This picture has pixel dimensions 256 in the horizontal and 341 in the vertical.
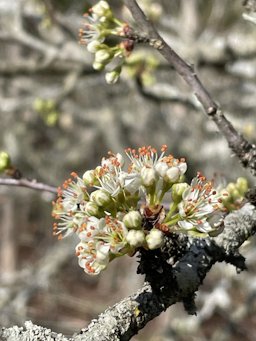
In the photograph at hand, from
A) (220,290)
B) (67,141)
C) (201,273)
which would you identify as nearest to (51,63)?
(220,290)

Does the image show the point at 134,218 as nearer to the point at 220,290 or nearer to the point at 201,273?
the point at 201,273

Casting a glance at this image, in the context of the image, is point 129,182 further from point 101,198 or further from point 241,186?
point 241,186

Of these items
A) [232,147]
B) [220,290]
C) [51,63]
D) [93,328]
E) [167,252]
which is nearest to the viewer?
[93,328]

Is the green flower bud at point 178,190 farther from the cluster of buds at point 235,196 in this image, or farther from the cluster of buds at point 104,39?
the cluster of buds at point 104,39

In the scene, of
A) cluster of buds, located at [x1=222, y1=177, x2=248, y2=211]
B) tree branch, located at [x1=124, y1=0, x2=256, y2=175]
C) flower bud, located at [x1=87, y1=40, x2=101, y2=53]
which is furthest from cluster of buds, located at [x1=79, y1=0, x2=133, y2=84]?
cluster of buds, located at [x1=222, y1=177, x2=248, y2=211]

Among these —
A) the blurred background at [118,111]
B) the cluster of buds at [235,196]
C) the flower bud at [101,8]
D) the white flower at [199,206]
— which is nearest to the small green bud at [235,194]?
the cluster of buds at [235,196]

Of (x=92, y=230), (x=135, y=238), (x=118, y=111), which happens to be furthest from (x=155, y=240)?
(x=118, y=111)

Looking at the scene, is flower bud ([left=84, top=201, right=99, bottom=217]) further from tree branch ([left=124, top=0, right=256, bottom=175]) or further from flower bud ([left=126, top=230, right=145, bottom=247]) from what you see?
tree branch ([left=124, top=0, right=256, bottom=175])
